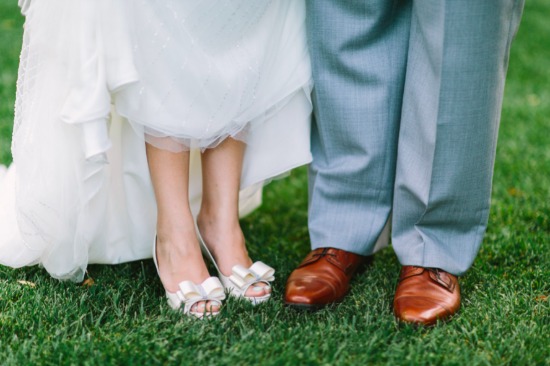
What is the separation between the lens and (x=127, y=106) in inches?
73.4

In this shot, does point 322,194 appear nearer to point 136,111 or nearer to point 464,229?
point 464,229

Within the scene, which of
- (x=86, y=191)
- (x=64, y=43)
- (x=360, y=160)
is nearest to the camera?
(x=64, y=43)

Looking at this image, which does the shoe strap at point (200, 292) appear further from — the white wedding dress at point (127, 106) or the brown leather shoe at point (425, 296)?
the brown leather shoe at point (425, 296)

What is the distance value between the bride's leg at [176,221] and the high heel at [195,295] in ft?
0.09

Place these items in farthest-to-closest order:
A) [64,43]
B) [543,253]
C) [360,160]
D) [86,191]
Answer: [543,253]
[360,160]
[86,191]
[64,43]

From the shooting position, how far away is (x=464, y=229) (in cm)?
202

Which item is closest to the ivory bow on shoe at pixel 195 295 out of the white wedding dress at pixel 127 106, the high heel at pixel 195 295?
the high heel at pixel 195 295

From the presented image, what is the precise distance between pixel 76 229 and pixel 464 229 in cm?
104

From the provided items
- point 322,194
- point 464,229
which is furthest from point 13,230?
point 464,229

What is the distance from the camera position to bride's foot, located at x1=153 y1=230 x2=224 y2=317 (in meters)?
1.93

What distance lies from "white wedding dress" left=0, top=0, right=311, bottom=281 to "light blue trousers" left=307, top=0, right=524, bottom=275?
10cm

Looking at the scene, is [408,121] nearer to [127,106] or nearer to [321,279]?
[321,279]

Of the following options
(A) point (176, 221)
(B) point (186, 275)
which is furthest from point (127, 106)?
(B) point (186, 275)

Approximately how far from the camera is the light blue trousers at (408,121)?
1.82 meters
